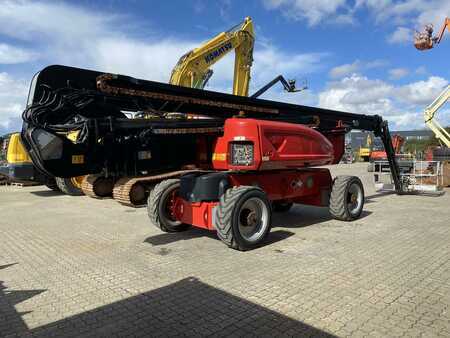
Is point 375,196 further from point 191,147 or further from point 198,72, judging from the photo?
point 198,72

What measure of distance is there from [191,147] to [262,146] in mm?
2056

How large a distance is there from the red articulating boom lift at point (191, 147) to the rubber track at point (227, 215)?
15 mm

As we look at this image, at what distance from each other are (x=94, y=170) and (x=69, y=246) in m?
1.52

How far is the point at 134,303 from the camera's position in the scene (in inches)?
168

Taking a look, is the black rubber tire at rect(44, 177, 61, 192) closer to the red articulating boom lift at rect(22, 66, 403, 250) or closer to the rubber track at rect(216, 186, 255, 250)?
the red articulating boom lift at rect(22, 66, 403, 250)

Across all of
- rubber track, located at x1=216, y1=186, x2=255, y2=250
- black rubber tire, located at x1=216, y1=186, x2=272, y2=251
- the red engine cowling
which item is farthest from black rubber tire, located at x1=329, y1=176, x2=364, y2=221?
rubber track, located at x1=216, y1=186, x2=255, y2=250

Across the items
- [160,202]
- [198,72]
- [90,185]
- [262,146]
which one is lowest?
[160,202]

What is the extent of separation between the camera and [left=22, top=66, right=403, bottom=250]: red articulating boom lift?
5395 millimetres

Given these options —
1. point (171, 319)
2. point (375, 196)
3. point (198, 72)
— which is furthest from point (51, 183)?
point (171, 319)

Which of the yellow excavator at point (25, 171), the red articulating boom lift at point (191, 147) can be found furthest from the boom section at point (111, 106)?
the yellow excavator at point (25, 171)

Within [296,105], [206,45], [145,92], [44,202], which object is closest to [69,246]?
[145,92]

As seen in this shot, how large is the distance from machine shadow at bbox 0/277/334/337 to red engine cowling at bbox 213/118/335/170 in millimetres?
2660

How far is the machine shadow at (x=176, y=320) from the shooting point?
361 centimetres

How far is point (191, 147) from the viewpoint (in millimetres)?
8031
